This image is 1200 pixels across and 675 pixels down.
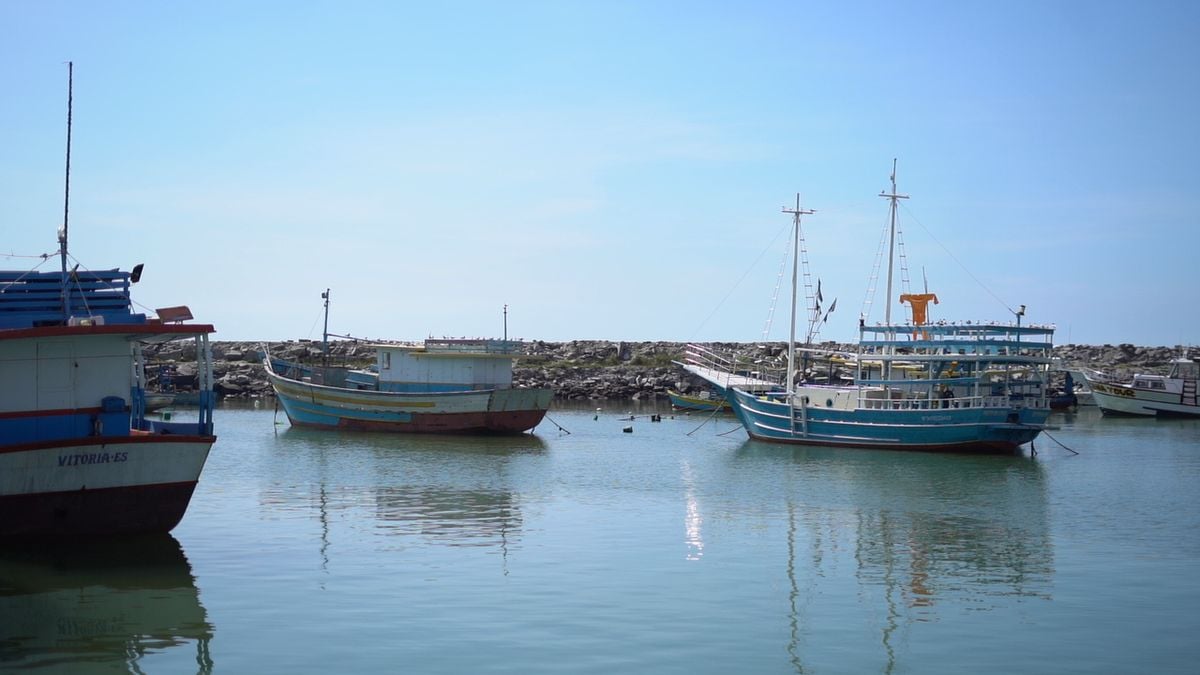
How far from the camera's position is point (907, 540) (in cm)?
2358

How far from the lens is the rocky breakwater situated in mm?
77438

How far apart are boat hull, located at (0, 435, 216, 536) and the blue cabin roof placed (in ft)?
8.37

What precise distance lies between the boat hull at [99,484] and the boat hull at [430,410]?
26325mm

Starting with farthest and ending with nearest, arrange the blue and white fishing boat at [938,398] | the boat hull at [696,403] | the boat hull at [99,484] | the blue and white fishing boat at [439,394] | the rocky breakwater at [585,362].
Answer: the rocky breakwater at [585,362]
the boat hull at [696,403]
the blue and white fishing boat at [439,394]
the blue and white fishing boat at [938,398]
the boat hull at [99,484]

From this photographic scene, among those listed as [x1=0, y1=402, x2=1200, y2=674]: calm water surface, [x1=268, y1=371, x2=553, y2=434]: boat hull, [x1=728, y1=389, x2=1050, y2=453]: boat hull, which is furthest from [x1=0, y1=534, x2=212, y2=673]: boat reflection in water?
[x1=728, y1=389, x2=1050, y2=453]: boat hull

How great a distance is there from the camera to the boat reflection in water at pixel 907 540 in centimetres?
1742

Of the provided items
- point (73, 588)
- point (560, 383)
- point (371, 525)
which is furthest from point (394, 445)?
point (560, 383)

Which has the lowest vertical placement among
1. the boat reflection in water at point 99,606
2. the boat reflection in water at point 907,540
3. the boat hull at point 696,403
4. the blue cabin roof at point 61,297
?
the boat reflection in water at point 99,606

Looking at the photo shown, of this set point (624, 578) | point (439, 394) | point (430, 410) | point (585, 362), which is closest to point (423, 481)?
point (624, 578)

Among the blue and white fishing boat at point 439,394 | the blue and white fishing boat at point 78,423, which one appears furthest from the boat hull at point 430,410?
the blue and white fishing boat at point 78,423

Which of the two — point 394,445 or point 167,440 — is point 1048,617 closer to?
point 167,440

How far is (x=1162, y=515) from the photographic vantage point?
27.5 metres

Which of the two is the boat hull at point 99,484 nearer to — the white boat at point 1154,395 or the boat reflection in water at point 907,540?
the boat reflection in water at point 907,540

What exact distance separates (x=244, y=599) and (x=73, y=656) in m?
3.31
